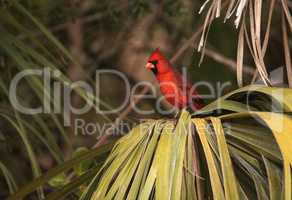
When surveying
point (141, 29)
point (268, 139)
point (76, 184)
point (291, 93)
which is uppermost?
point (141, 29)

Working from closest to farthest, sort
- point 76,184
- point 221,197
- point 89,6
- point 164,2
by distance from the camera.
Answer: point 221,197 < point 76,184 < point 164,2 < point 89,6

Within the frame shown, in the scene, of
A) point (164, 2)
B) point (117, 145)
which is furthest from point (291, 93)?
point (164, 2)

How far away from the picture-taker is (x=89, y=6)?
4602mm

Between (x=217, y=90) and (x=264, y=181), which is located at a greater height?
(x=217, y=90)

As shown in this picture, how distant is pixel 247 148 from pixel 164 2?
211cm

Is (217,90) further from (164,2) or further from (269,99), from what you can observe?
(269,99)

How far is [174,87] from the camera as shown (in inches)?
144

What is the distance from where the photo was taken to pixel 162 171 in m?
1.88

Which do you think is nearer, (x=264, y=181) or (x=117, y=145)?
(x=264, y=181)

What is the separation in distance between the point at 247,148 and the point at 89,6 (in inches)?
107

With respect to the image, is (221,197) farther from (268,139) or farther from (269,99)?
(269,99)

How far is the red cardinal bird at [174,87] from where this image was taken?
355 cm

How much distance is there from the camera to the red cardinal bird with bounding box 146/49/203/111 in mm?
3551

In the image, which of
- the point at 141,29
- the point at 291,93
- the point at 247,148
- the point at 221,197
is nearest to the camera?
the point at 221,197
